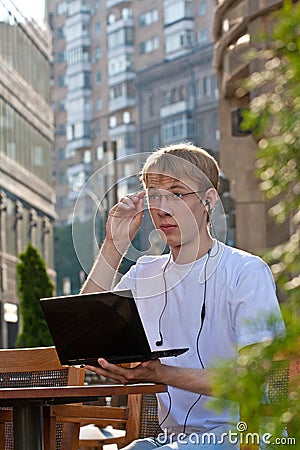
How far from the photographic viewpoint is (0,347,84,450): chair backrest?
5000 mm

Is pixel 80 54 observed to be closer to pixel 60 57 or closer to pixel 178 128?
pixel 60 57

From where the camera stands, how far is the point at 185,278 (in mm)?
4344

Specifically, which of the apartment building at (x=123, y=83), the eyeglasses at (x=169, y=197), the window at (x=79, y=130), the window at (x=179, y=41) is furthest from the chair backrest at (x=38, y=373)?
the window at (x=79, y=130)

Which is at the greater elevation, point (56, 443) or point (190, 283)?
point (190, 283)

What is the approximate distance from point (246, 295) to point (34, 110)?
47.8m

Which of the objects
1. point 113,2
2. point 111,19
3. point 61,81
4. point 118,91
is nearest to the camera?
point 118,91

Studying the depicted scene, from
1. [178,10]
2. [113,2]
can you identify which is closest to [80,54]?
[113,2]

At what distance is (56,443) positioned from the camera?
502 centimetres

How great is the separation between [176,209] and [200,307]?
1.11ft

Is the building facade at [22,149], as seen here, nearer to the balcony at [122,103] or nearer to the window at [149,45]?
the window at [149,45]

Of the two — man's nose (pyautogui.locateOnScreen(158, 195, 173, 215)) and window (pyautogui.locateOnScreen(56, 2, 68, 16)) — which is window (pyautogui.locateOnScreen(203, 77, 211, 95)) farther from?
man's nose (pyautogui.locateOnScreen(158, 195, 173, 215))

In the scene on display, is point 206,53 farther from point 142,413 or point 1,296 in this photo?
point 142,413

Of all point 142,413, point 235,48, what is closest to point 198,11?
point 235,48

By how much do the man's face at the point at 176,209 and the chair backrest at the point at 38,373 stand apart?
92 cm
